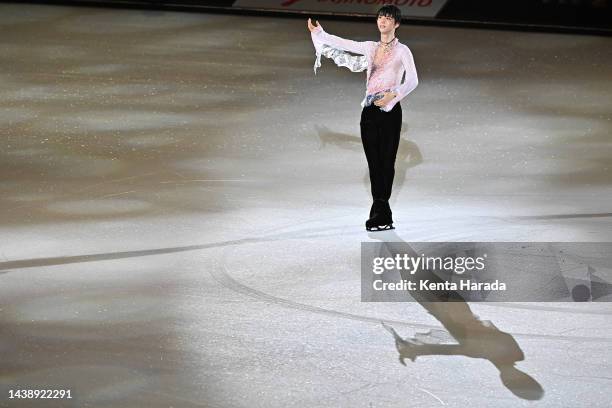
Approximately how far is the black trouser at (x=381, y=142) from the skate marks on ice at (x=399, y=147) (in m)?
1.29

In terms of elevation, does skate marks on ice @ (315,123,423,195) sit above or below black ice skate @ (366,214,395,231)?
above

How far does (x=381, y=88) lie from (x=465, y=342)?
242cm

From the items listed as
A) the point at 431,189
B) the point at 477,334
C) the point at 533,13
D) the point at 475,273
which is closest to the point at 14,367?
the point at 477,334

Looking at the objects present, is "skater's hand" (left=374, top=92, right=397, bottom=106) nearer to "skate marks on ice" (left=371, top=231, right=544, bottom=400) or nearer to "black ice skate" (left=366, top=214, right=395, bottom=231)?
"black ice skate" (left=366, top=214, right=395, bottom=231)

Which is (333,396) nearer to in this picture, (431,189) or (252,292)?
(252,292)

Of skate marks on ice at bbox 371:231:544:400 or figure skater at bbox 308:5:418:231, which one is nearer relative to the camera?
skate marks on ice at bbox 371:231:544:400

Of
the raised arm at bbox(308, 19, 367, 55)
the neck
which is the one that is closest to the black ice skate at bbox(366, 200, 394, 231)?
the raised arm at bbox(308, 19, 367, 55)

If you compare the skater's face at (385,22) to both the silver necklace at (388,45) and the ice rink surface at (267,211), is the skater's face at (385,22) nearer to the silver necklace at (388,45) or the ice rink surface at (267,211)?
the silver necklace at (388,45)

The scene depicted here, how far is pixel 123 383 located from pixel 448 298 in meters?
2.33

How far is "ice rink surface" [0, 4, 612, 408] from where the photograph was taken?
6906 mm

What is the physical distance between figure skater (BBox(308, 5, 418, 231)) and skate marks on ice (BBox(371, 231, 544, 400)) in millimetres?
1409

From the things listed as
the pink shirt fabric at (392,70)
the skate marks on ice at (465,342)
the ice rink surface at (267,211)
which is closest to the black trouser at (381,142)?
the pink shirt fabric at (392,70)

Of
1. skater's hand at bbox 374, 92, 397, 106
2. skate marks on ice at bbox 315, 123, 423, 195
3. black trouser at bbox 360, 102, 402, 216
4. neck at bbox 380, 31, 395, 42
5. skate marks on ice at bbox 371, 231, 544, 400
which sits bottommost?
skate marks on ice at bbox 371, 231, 544, 400

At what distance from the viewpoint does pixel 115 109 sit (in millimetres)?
13609
